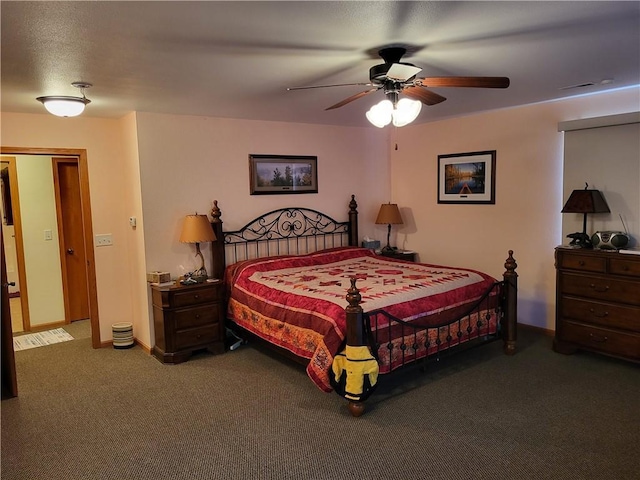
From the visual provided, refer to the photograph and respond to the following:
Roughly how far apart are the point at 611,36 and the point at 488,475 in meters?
2.60

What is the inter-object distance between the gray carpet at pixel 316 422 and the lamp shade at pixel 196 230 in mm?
1211

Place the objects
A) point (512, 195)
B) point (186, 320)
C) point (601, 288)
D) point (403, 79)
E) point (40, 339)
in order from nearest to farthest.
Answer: point (403, 79), point (601, 288), point (186, 320), point (512, 195), point (40, 339)

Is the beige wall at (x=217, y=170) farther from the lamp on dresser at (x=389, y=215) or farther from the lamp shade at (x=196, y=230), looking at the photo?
the lamp on dresser at (x=389, y=215)

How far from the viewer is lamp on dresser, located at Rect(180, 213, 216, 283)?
15.1 ft

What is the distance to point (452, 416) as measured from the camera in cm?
327

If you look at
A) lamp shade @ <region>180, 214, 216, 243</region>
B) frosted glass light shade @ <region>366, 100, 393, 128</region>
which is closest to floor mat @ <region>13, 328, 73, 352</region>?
lamp shade @ <region>180, 214, 216, 243</region>

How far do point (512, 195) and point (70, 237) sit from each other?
550cm

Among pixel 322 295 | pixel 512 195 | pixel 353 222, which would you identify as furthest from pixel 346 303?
pixel 512 195

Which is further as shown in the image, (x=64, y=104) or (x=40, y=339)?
(x=40, y=339)

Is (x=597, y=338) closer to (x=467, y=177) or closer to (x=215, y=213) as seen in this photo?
(x=467, y=177)

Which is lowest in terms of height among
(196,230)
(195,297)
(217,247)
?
(195,297)

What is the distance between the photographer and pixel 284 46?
2684mm

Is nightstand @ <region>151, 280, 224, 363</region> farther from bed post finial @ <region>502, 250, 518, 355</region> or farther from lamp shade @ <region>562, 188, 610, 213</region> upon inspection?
lamp shade @ <region>562, 188, 610, 213</region>

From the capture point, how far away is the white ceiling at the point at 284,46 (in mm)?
2176
